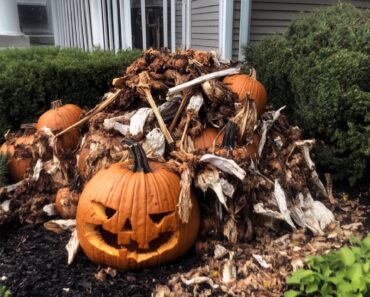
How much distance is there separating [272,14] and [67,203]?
179 inches

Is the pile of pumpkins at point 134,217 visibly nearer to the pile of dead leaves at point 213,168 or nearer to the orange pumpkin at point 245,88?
the pile of dead leaves at point 213,168

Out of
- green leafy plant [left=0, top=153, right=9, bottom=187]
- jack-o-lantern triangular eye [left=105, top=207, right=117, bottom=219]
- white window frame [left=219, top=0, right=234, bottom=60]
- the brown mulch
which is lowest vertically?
the brown mulch

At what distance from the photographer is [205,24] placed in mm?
6590

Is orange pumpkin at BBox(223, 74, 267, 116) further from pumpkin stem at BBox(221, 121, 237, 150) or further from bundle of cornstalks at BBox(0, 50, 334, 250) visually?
pumpkin stem at BBox(221, 121, 237, 150)

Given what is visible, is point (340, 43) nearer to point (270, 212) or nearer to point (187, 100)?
point (187, 100)

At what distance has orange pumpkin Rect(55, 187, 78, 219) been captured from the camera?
2.98 meters

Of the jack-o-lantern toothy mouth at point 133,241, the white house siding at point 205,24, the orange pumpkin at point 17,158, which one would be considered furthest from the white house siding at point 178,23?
the jack-o-lantern toothy mouth at point 133,241

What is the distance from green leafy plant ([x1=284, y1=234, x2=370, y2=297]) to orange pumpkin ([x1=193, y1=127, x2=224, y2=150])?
110cm

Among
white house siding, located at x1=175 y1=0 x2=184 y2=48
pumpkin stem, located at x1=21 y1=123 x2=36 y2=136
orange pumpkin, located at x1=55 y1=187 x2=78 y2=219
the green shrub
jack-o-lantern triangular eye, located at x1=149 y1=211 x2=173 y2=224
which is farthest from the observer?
white house siding, located at x1=175 y1=0 x2=184 y2=48

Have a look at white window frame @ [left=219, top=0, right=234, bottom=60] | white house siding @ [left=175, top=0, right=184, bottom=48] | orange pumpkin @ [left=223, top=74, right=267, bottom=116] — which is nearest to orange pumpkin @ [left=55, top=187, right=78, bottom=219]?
orange pumpkin @ [left=223, top=74, right=267, bottom=116]

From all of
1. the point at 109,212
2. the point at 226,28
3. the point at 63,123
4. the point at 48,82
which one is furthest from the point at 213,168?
the point at 226,28

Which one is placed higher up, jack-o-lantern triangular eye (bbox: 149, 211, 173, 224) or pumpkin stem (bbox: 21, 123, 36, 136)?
pumpkin stem (bbox: 21, 123, 36, 136)

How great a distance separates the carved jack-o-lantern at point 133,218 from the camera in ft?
7.55

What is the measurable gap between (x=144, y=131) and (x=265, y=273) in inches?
50.5
